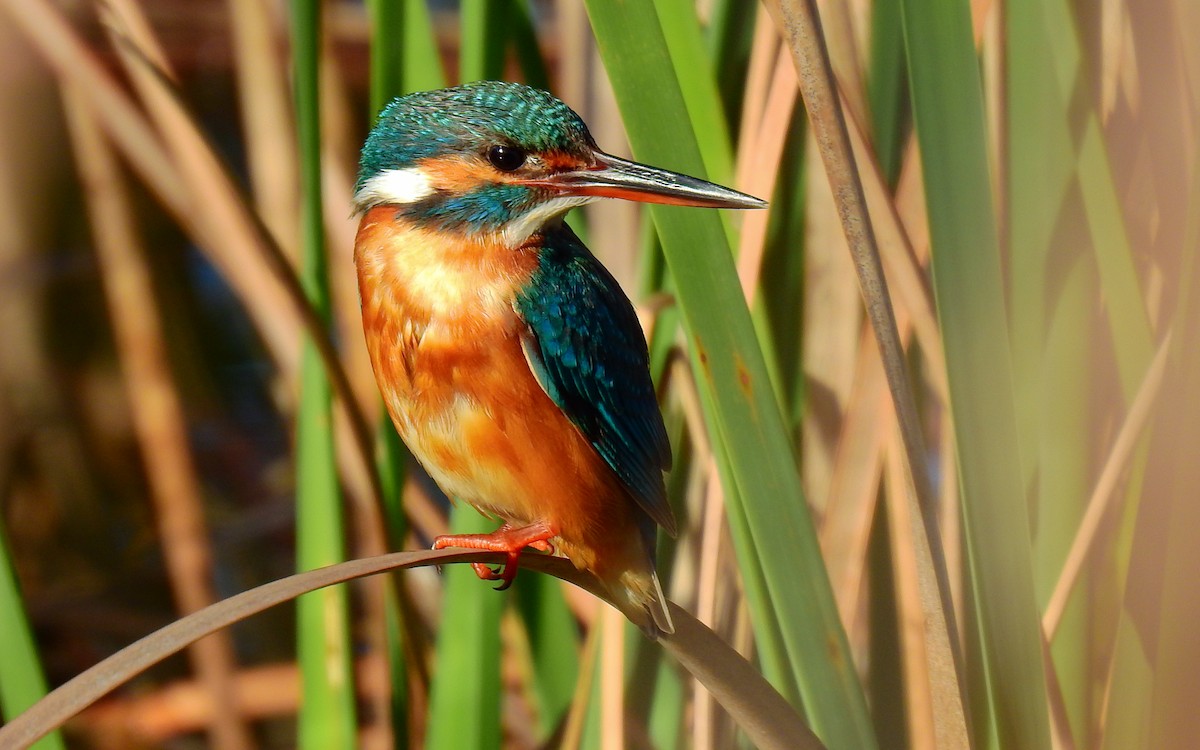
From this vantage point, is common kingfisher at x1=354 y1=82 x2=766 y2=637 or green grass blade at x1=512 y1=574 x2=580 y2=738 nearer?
common kingfisher at x1=354 y1=82 x2=766 y2=637

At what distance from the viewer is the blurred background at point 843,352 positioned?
1.04 m

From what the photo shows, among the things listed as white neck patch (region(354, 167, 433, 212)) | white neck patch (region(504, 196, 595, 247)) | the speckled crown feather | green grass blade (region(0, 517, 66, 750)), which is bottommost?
green grass blade (region(0, 517, 66, 750))

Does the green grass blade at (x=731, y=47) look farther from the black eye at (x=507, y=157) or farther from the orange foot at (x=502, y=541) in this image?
the orange foot at (x=502, y=541)

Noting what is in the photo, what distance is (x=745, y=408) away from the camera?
1.08 metres

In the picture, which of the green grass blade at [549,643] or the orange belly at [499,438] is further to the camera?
the green grass blade at [549,643]

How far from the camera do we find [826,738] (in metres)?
1.10

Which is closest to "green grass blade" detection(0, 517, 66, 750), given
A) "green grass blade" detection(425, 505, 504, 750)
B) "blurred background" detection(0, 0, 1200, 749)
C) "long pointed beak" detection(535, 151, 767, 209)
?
"blurred background" detection(0, 0, 1200, 749)

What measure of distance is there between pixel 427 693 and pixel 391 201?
0.70 meters

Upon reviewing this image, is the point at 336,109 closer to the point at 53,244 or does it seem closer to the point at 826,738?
the point at 53,244

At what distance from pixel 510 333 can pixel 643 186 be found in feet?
1.06

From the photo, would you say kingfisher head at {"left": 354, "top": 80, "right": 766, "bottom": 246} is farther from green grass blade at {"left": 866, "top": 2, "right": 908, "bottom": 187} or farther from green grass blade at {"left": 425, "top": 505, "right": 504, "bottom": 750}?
green grass blade at {"left": 425, "top": 505, "right": 504, "bottom": 750}

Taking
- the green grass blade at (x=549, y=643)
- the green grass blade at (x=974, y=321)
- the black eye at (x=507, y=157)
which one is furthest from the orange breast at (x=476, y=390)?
the green grass blade at (x=974, y=321)

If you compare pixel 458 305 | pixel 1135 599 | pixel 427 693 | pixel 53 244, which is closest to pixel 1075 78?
pixel 1135 599

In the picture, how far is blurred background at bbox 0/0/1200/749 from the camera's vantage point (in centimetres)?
104
